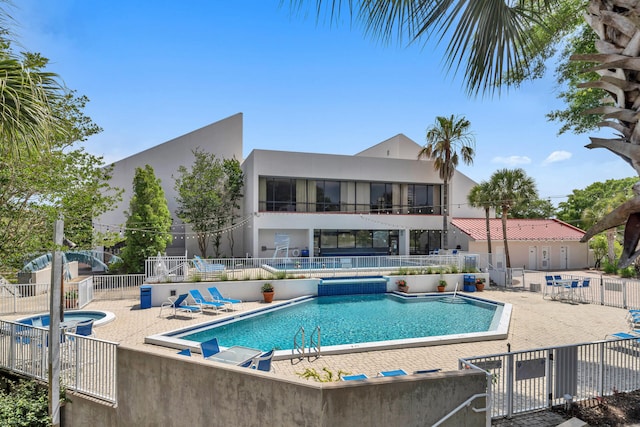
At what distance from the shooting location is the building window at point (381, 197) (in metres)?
26.8

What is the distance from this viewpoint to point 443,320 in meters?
13.3

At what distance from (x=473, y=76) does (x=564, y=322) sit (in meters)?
12.3

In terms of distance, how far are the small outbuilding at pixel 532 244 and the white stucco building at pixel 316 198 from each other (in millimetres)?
2103

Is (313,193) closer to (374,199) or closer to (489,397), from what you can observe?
(374,199)

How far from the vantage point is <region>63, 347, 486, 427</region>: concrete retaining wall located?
433cm

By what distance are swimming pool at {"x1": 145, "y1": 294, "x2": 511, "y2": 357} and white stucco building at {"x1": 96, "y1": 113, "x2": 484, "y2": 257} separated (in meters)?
8.37

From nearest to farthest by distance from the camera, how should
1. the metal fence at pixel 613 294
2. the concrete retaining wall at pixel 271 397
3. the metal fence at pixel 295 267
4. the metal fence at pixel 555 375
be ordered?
the concrete retaining wall at pixel 271 397 → the metal fence at pixel 555 375 → the metal fence at pixel 613 294 → the metal fence at pixel 295 267

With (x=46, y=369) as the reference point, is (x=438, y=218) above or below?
above

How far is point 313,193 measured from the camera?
25.5m

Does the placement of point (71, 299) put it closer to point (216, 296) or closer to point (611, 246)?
point (216, 296)

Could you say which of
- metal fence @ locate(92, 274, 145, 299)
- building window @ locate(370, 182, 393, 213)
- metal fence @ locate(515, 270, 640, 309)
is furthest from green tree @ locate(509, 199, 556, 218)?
metal fence @ locate(92, 274, 145, 299)

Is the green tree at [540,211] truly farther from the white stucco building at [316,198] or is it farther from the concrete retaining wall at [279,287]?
the concrete retaining wall at [279,287]

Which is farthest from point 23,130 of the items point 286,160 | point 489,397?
point 286,160

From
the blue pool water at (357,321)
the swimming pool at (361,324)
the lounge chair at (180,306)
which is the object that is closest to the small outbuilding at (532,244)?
the swimming pool at (361,324)
